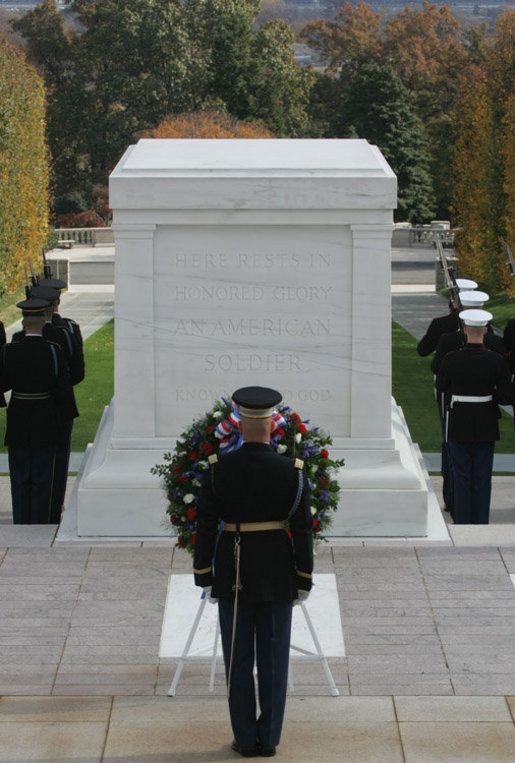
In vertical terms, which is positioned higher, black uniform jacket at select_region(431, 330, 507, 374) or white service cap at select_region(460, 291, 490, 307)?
white service cap at select_region(460, 291, 490, 307)

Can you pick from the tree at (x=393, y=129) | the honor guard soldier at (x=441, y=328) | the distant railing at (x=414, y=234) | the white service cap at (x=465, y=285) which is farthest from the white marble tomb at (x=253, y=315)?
the distant railing at (x=414, y=234)

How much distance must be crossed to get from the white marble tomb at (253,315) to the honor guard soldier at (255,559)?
2.53 m

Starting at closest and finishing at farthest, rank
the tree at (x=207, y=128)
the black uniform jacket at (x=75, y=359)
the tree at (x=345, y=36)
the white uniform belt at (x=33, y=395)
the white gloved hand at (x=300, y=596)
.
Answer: the white gloved hand at (x=300, y=596)
the white uniform belt at (x=33, y=395)
the black uniform jacket at (x=75, y=359)
the tree at (x=207, y=128)
the tree at (x=345, y=36)

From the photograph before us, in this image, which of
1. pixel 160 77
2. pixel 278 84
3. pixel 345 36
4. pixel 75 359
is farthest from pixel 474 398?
pixel 345 36

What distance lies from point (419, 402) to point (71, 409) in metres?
6.41

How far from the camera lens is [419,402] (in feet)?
45.7

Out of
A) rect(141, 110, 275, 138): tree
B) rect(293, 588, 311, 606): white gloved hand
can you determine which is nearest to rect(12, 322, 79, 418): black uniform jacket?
rect(293, 588, 311, 606): white gloved hand

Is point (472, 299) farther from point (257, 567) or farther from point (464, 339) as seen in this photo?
point (257, 567)

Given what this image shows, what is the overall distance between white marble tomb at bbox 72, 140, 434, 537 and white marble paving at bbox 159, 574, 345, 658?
895 mm

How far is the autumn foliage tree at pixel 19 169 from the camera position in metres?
23.5

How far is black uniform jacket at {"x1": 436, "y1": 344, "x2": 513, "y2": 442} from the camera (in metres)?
7.91

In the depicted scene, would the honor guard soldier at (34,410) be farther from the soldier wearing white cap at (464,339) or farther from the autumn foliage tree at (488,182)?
the autumn foliage tree at (488,182)

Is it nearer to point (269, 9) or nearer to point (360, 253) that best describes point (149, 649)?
point (360, 253)

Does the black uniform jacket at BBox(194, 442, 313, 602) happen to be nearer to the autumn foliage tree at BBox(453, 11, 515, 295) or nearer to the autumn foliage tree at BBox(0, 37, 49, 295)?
the autumn foliage tree at BBox(453, 11, 515, 295)
